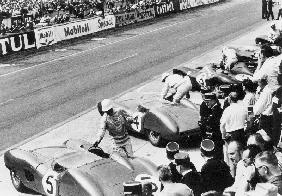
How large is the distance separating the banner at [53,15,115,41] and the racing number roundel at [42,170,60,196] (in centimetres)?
2049

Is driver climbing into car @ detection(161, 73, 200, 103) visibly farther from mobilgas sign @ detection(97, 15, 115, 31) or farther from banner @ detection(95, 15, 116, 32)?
mobilgas sign @ detection(97, 15, 115, 31)

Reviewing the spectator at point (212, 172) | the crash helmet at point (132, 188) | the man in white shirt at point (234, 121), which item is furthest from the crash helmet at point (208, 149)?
the man in white shirt at point (234, 121)

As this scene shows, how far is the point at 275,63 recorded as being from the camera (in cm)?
986

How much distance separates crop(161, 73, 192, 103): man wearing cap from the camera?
1190 centimetres

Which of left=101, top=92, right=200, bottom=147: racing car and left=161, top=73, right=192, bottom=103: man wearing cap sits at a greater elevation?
left=161, top=73, right=192, bottom=103: man wearing cap

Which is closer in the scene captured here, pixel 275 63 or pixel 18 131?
pixel 275 63

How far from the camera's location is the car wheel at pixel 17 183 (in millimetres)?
9164

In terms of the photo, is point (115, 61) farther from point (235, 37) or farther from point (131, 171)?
point (131, 171)

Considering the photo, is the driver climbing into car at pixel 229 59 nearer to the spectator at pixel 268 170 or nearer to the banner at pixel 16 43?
the spectator at pixel 268 170

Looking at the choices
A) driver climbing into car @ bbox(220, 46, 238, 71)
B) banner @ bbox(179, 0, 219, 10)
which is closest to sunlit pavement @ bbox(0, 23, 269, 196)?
driver climbing into car @ bbox(220, 46, 238, 71)

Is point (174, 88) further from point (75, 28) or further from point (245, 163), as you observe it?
point (75, 28)

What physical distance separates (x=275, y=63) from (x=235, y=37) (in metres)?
18.2

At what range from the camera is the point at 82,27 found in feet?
99.5

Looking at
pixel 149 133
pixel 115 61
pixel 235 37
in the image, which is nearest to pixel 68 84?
pixel 115 61
